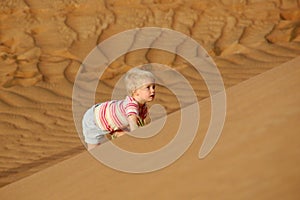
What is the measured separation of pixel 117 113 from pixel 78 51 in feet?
14.1

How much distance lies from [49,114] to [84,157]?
9.57 ft

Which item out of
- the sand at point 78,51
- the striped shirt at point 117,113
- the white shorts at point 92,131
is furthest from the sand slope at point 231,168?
the sand at point 78,51

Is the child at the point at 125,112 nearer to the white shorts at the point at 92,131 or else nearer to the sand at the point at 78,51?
the white shorts at the point at 92,131

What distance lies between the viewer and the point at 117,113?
165 inches

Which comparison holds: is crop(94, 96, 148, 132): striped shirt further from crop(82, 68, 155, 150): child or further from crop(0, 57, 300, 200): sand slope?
crop(0, 57, 300, 200): sand slope

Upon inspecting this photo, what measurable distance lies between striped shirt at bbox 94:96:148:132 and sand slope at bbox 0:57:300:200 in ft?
0.85

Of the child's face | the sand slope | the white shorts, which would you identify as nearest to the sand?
the white shorts

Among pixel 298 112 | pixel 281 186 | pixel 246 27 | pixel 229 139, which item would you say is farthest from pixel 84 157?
pixel 246 27

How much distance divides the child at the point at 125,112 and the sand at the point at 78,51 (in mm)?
737

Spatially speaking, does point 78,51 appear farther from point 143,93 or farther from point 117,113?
point 143,93

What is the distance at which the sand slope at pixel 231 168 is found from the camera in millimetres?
2494

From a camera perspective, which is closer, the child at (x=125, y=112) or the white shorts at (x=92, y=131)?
the child at (x=125, y=112)

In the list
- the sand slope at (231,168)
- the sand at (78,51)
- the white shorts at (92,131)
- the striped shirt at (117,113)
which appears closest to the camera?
the sand slope at (231,168)

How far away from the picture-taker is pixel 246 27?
28.7ft
